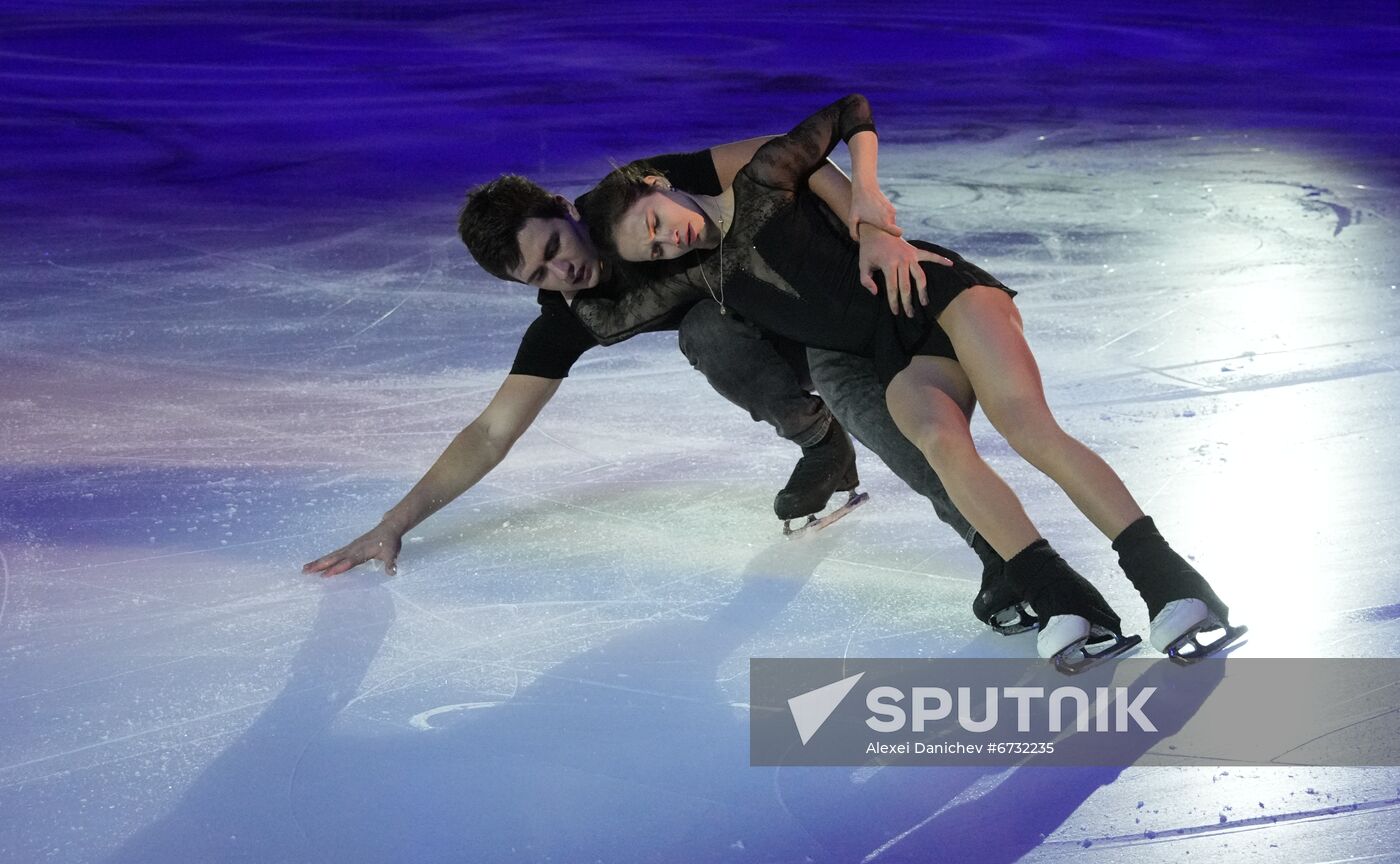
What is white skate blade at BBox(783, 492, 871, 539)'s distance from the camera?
10.2ft

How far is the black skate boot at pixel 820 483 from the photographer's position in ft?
10.00

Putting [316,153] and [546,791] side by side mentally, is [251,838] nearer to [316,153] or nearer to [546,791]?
[546,791]

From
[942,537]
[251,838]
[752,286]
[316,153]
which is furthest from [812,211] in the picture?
[316,153]

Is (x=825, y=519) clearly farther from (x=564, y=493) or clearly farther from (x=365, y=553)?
(x=365, y=553)

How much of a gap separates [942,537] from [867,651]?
1.74 feet

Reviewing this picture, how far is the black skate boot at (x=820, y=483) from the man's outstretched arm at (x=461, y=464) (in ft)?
1.66

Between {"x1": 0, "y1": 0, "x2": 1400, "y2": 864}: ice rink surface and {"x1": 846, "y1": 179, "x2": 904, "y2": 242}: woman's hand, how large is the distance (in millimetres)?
626

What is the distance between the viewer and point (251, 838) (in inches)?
83.1

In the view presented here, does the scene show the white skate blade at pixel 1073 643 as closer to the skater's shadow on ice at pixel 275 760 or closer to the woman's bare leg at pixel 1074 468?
the woman's bare leg at pixel 1074 468

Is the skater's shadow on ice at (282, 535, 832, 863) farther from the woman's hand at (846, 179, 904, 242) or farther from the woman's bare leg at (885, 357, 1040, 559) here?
the woman's hand at (846, 179, 904, 242)

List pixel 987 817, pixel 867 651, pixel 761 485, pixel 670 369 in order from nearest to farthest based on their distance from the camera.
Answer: pixel 987 817, pixel 867 651, pixel 761 485, pixel 670 369

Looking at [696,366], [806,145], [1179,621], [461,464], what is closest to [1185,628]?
[1179,621]

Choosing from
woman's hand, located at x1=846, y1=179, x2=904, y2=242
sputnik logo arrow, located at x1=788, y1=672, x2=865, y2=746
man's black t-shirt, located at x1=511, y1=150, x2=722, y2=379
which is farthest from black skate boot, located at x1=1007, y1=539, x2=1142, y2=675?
man's black t-shirt, located at x1=511, y1=150, x2=722, y2=379

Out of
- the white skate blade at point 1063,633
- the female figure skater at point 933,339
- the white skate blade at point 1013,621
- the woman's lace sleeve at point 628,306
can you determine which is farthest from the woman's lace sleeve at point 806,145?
the white skate blade at point 1063,633
